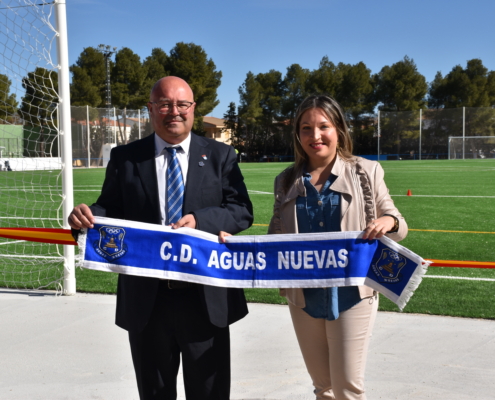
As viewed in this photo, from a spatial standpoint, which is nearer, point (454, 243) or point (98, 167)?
point (454, 243)

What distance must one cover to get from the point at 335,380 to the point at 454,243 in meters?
7.32

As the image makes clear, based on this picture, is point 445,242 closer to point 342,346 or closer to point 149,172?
point 342,346

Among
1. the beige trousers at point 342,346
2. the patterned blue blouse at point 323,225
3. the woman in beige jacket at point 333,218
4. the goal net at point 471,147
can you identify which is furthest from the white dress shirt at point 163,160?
the goal net at point 471,147

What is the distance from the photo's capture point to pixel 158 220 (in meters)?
2.87

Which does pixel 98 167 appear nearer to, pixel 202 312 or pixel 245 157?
pixel 245 157

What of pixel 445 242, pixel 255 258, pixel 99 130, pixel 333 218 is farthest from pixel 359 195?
pixel 99 130

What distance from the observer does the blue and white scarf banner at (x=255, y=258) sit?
2.72 metres

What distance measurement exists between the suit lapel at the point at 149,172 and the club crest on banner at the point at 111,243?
0.23m

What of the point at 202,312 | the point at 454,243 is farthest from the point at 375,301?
the point at 454,243

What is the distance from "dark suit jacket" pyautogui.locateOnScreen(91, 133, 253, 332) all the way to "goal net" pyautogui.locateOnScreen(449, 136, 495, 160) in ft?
187

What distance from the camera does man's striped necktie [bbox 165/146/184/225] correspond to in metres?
2.78

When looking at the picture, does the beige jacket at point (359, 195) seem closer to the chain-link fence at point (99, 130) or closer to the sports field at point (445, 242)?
the sports field at point (445, 242)

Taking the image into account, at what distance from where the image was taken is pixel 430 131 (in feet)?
190

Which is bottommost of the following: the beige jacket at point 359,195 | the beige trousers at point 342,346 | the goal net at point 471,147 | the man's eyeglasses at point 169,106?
the beige trousers at point 342,346
